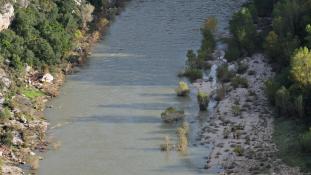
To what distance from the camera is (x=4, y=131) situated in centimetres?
5194

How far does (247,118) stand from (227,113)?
2.07 m

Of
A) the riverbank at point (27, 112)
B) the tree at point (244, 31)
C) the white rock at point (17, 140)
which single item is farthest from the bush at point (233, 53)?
the white rock at point (17, 140)

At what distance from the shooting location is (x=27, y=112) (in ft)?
185

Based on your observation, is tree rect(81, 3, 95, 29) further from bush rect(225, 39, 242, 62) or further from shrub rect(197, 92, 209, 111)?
shrub rect(197, 92, 209, 111)

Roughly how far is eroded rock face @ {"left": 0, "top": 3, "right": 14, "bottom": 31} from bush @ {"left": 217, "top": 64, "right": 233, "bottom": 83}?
21250 mm

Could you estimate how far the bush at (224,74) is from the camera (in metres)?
63.8

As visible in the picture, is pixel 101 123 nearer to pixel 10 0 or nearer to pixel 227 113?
pixel 227 113

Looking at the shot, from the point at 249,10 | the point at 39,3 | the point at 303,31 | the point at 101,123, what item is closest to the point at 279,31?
the point at 303,31

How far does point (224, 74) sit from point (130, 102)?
1001 cm

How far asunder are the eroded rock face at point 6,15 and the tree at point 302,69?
1109 inches

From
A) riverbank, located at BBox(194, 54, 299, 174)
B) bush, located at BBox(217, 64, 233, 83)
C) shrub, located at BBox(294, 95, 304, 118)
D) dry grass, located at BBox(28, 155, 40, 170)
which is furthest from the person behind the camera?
bush, located at BBox(217, 64, 233, 83)

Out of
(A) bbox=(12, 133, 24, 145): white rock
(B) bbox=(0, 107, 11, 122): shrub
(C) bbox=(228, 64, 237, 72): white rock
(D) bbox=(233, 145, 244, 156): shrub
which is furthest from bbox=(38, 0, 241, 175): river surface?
(C) bbox=(228, 64, 237, 72): white rock

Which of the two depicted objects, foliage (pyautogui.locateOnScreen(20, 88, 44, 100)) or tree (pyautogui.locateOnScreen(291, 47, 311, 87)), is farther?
foliage (pyautogui.locateOnScreen(20, 88, 44, 100))

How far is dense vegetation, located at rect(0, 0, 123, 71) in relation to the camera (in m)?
62.6
